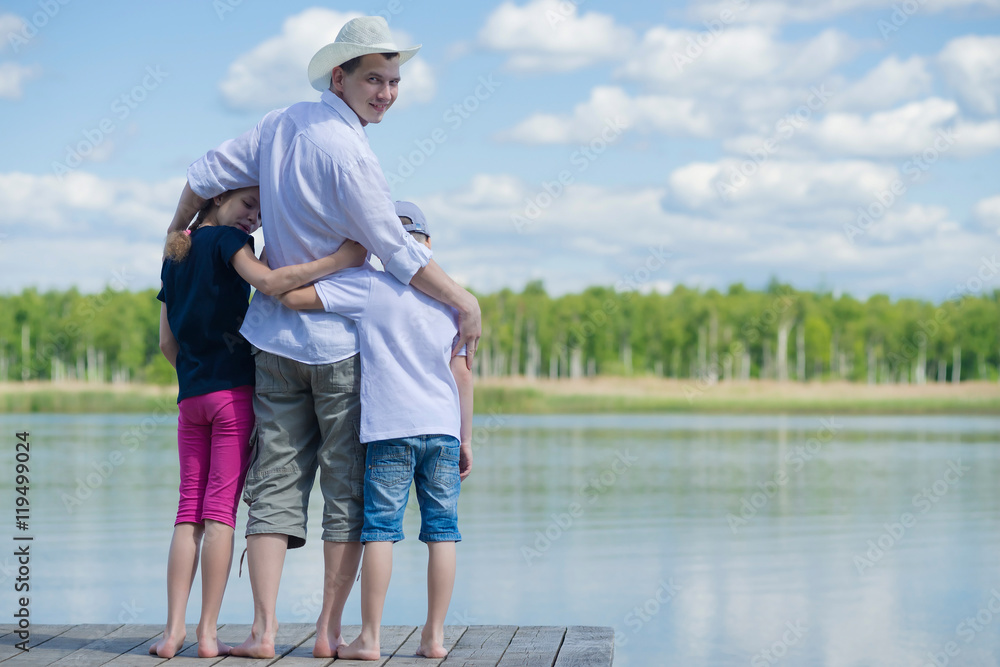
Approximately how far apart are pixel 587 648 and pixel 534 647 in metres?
0.15

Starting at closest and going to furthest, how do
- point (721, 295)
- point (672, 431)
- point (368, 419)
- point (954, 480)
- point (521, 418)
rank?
point (368, 419) → point (954, 480) → point (672, 431) → point (521, 418) → point (721, 295)

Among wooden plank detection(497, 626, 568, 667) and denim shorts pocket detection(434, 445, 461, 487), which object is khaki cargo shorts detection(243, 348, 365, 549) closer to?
denim shorts pocket detection(434, 445, 461, 487)

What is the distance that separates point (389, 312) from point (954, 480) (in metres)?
9.64

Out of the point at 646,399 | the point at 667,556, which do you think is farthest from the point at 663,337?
the point at 667,556

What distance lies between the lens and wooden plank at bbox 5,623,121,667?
280 cm

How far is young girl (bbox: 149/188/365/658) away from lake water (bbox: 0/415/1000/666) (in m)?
2.01

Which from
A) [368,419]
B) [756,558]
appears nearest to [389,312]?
[368,419]

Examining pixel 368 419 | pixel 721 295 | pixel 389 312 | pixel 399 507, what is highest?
pixel 721 295

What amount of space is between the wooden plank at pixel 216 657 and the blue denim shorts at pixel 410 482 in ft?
1.64

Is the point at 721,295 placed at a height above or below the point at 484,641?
above

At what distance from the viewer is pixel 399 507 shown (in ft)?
9.02

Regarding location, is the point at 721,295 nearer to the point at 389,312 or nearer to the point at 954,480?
the point at 954,480

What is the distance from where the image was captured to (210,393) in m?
2.79

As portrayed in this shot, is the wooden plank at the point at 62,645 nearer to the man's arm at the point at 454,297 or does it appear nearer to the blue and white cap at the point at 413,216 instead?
the man's arm at the point at 454,297
